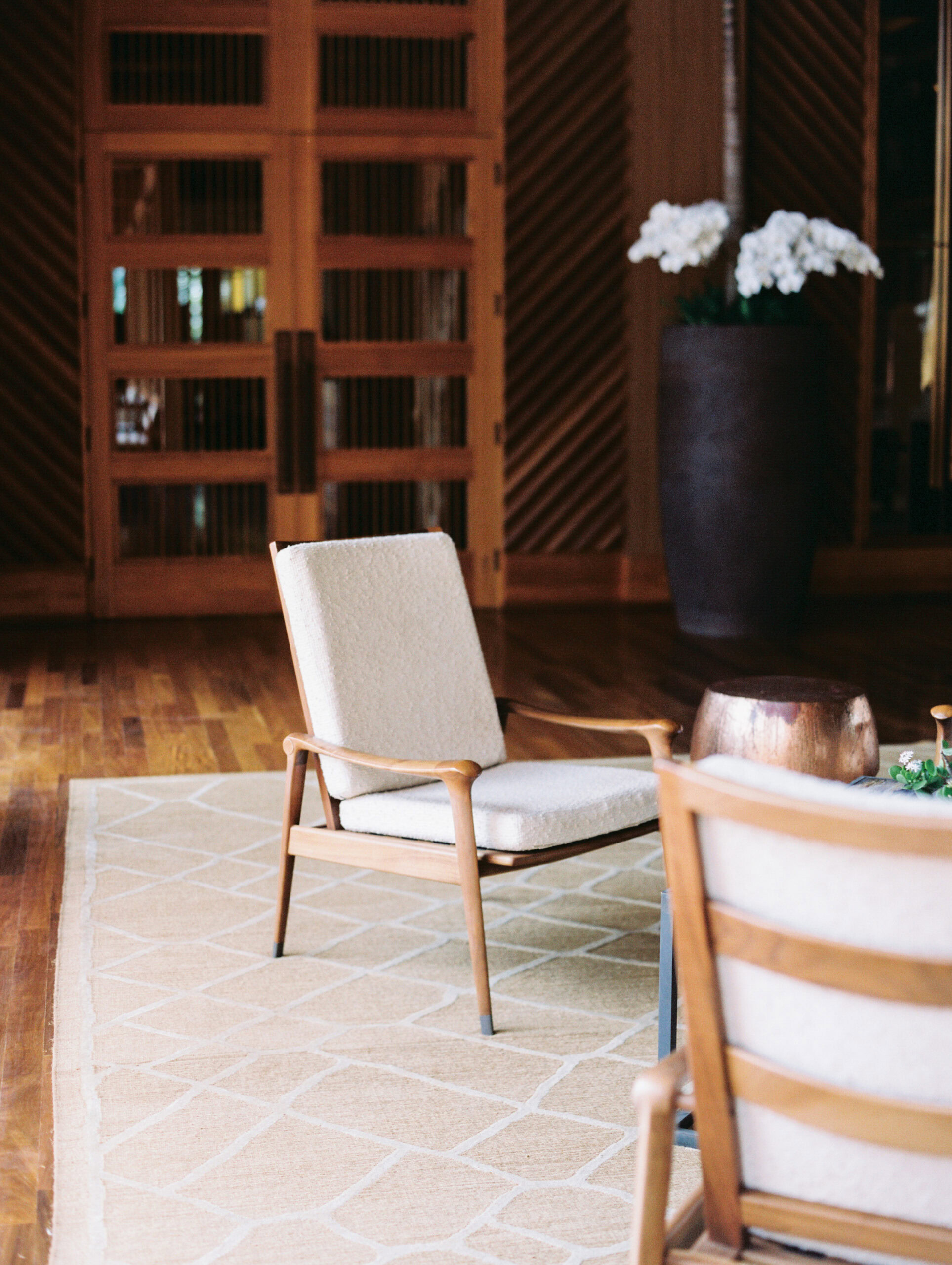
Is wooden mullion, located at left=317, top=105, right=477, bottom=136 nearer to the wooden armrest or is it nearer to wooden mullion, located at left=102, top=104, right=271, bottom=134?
wooden mullion, located at left=102, top=104, right=271, bottom=134

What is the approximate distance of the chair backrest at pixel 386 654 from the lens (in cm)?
346

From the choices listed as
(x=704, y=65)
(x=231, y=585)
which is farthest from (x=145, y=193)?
(x=704, y=65)

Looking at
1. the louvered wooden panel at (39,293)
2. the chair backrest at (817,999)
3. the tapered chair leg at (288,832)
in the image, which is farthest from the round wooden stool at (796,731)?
the louvered wooden panel at (39,293)

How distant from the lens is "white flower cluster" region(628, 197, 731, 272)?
7.18m

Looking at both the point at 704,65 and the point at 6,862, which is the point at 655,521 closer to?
the point at 704,65

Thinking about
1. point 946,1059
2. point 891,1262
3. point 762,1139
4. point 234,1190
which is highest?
point 946,1059

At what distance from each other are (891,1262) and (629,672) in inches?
200

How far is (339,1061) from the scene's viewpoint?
2961 millimetres

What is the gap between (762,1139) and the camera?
5.22 feet

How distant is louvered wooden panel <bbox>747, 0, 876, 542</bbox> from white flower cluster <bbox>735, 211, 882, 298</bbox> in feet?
4.39

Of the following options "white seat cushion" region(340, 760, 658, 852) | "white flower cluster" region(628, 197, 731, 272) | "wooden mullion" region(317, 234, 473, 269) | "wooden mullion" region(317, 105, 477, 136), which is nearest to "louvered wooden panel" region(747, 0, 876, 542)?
"white flower cluster" region(628, 197, 731, 272)

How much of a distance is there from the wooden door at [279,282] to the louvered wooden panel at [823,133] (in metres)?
1.44

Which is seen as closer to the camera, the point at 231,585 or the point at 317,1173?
the point at 317,1173

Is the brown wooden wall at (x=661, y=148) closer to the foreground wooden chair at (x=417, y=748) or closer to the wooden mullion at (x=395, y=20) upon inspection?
the wooden mullion at (x=395, y=20)
